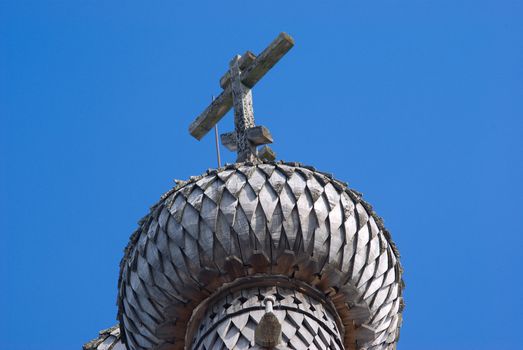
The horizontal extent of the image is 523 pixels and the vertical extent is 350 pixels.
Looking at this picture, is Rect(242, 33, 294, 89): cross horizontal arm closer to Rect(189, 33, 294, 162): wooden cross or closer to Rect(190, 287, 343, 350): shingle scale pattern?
Rect(189, 33, 294, 162): wooden cross

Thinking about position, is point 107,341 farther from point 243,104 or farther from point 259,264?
point 259,264

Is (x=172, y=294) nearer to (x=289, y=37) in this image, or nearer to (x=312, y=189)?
(x=312, y=189)

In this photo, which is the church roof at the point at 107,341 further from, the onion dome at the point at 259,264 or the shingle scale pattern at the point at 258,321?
the shingle scale pattern at the point at 258,321

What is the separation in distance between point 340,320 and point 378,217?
135 cm

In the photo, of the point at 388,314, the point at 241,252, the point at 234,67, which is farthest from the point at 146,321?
the point at 234,67

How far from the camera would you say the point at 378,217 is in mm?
15180

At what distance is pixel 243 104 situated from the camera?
660 inches

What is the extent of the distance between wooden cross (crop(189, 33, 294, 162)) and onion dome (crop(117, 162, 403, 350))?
1.17 meters

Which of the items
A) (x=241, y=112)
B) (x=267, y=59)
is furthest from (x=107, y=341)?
(x=267, y=59)

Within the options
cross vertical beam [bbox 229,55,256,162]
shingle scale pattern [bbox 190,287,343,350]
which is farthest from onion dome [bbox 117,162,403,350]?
cross vertical beam [bbox 229,55,256,162]

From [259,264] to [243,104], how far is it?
10.6 feet

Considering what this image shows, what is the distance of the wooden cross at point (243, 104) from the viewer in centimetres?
1605

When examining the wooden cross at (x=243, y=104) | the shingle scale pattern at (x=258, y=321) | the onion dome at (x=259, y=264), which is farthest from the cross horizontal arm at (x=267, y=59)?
the shingle scale pattern at (x=258, y=321)

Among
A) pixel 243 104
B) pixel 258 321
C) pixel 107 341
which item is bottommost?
pixel 258 321
